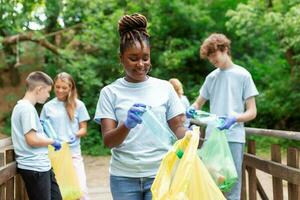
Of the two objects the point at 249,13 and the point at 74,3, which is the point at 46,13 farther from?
the point at 249,13

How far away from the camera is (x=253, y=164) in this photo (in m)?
3.92

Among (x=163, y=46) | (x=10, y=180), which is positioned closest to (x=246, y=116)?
(x=10, y=180)

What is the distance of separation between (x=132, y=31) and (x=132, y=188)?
69 centimetres

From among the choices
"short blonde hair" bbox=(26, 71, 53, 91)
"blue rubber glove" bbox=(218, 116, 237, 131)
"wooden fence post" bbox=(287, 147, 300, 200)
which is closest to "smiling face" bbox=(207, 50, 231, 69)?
"blue rubber glove" bbox=(218, 116, 237, 131)

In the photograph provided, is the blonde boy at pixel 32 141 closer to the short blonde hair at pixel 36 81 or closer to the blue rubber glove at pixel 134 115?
the short blonde hair at pixel 36 81

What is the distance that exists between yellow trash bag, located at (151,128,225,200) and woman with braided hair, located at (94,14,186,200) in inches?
7.9

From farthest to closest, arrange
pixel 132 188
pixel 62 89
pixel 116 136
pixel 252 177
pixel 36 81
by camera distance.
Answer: pixel 62 89 < pixel 252 177 < pixel 36 81 < pixel 132 188 < pixel 116 136

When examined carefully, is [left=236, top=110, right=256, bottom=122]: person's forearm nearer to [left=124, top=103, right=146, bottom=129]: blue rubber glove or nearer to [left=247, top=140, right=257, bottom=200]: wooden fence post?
[left=247, top=140, right=257, bottom=200]: wooden fence post

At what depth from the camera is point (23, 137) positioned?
3.60 metres

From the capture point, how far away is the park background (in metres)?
11.6

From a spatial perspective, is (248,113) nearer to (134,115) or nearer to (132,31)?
(132,31)

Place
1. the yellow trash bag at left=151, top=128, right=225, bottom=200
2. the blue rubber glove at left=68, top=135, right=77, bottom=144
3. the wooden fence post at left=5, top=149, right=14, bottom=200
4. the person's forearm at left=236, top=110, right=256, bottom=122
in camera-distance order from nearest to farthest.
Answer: the yellow trash bag at left=151, top=128, right=225, bottom=200 → the person's forearm at left=236, top=110, right=256, bottom=122 → the wooden fence post at left=5, top=149, right=14, bottom=200 → the blue rubber glove at left=68, top=135, right=77, bottom=144

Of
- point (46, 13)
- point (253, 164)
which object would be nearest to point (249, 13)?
point (46, 13)

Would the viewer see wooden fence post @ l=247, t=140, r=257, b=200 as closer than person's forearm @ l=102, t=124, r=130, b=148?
No
